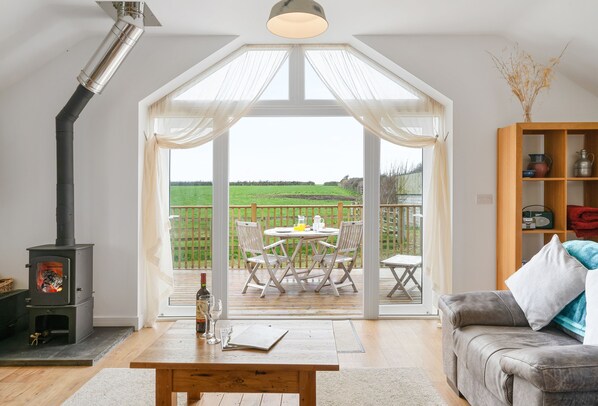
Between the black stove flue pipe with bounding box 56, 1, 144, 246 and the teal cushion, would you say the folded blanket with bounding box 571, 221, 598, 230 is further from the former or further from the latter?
the black stove flue pipe with bounding box 56, 1, 144, 246

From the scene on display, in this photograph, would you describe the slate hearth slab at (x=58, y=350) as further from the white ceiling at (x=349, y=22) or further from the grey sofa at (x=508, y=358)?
the grey sofa at (x=508, y=358)

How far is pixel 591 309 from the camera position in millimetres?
2088

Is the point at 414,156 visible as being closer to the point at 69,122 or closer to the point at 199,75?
the point at 199,75

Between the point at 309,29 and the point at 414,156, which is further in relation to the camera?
the point at 414,156

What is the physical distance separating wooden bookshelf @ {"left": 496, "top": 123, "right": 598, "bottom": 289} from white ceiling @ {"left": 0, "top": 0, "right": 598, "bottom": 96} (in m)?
0.59

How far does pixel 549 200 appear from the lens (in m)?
3.88

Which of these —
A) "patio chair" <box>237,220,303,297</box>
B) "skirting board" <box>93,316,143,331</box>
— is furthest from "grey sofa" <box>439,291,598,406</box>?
"skirting board" <box>93,316,143,331</box>

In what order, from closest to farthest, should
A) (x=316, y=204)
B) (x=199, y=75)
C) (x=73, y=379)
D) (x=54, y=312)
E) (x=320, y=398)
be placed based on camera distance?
(x=320, y=398)
(x=73, y=379)
(x=54, y=312)
(x=199, y=75)
(x=316, y=204)

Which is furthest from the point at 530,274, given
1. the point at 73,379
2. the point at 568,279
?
the point at 73,379

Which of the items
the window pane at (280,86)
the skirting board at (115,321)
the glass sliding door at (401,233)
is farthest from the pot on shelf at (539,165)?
the skirting board at (115,321)

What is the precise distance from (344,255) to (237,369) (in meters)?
3.44

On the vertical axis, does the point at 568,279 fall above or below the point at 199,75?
below

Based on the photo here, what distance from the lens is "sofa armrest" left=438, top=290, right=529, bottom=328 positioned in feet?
8.38

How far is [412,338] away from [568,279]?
5.30ft
